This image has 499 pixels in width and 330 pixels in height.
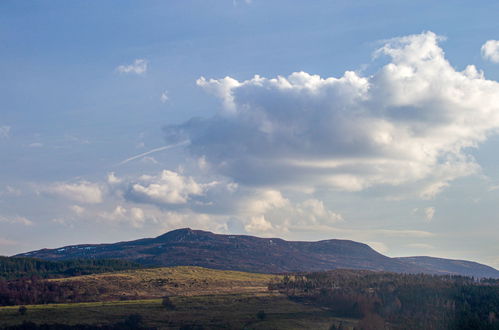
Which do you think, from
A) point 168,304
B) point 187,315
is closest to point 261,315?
point 187,315

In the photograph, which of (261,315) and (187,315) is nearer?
(261,315)

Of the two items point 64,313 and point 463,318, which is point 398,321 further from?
point 64,313

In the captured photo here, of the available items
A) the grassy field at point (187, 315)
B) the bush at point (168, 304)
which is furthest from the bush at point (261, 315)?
the bush at point (168, 304)

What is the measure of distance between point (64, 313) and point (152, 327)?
35325mm

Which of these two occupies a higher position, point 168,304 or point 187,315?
point 168,304

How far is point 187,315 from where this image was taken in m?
175

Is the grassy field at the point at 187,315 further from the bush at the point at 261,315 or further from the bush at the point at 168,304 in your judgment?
the bush at the point at 168,304

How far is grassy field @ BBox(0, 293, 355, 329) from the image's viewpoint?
531 feet

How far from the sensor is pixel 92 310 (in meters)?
181

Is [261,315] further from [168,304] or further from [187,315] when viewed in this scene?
[168,304]

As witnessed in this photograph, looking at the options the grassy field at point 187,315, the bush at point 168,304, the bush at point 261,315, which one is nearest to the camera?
the grassy field at point 187,315

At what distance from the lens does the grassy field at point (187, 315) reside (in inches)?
6368

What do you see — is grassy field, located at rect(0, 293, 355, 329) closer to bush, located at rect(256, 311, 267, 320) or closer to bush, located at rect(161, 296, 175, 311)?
bush, located at rect(256, 311, 267, 320)

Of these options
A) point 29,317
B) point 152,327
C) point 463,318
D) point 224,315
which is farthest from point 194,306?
point 463,318
